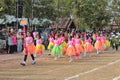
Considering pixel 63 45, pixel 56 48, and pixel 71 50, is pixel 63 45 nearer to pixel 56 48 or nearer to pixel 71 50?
pixel 56 48

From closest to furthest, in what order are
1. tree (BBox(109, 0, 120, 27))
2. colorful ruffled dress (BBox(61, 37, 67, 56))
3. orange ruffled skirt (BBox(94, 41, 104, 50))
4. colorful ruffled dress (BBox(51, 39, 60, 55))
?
colorful ruffled dress (BBox(51, 39, 60, 55)), colorful ruffled dress (BBox(61, 37, 67, 56)), orange ruffled skirt (BBox(94, 41, 104, 50)), tree (BBox(109, 0, 120, 27))

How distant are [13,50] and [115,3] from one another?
3452cm

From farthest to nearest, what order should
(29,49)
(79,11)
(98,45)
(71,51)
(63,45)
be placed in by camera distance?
(79,11), (98,45), (63,45), (71,51), (29,49)

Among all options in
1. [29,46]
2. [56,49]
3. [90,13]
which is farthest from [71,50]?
[90,13]

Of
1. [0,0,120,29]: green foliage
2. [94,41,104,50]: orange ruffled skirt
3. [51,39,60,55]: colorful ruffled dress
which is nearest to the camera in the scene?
[51,39,60,55]: colorful ruffled dress

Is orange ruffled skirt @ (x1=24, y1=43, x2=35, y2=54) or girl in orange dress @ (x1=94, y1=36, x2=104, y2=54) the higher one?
orange ruffled skirt @ (x1=24, y1=43, x2=35, y2=54)

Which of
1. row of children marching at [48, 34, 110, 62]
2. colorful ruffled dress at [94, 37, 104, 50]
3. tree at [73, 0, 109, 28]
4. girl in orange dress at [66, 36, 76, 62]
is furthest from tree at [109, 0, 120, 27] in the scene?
girl in orange dress at [66, 36, 76, 62]

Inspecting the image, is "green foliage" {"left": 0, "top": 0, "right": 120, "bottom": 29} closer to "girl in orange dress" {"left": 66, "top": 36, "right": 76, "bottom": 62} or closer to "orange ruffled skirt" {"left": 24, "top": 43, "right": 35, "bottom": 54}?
"girl in orange dress" {"left": 66, "top": 36, "right": 76, "bottom": 62}

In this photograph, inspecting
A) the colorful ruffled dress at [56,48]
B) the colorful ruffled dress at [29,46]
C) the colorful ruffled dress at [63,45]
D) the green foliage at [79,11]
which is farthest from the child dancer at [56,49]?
the green foliage at [79,11]

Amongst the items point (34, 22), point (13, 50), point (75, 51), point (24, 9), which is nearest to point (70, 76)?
point (75, 51)

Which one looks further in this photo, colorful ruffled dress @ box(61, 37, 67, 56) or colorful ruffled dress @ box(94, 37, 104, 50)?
colorful ruffled dress @ box(94, 37, 104, 50)

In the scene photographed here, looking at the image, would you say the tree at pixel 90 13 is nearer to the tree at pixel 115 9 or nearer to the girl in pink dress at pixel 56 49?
the tree at pixel 115 9

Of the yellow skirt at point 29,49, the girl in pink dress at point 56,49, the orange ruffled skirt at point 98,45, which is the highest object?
the yellow skirt at point 29,49

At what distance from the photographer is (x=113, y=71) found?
700 inches
